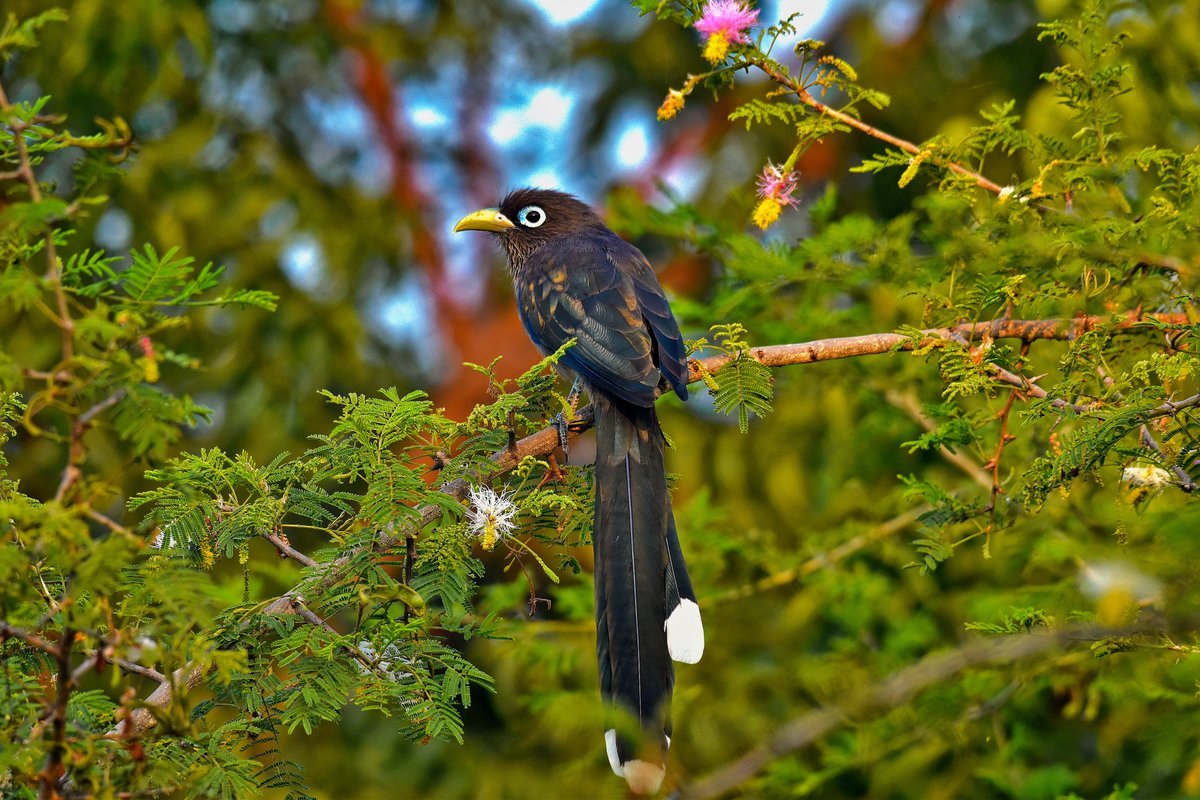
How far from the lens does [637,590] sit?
9.98 ft

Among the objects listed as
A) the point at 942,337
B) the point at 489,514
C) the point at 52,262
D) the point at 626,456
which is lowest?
the point at 626,456

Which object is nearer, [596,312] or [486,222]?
[596,312]

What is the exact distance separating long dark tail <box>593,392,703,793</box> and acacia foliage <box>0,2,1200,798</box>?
156 mm

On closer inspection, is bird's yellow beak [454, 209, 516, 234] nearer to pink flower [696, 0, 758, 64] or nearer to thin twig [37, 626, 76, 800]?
pink flower [696, 0, 758, 64]

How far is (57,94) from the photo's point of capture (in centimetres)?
768

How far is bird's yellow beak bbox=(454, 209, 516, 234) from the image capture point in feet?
19.0

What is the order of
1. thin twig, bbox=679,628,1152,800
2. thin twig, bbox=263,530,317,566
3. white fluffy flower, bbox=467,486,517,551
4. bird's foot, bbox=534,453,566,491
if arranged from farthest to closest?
1. bird's foot, bbox=534,453,566,491
2. white fluffy flower, bbox=467,486,517,551
3. thin twig, bbox=263,530,317,566
4. thin twig, bbox=679,628,1152,800

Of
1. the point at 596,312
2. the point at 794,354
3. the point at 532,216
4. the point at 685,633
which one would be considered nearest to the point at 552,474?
the point at 685,633

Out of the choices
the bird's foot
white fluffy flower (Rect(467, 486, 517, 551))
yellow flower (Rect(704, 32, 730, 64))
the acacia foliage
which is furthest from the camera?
the bird's foot

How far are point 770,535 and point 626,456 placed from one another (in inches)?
68.0

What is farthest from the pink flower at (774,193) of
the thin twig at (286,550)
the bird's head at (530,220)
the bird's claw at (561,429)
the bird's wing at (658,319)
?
the bird's head at (530,220)

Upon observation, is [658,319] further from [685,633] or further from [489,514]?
[489,514]

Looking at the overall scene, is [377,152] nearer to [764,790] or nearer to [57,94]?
[57,94]

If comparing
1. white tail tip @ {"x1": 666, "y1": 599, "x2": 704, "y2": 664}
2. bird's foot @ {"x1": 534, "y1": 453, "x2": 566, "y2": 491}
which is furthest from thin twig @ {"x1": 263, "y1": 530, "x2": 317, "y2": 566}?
white tail tip @ {"x1": 666, "y1": 599, "x2": 704, "y2": 664}
